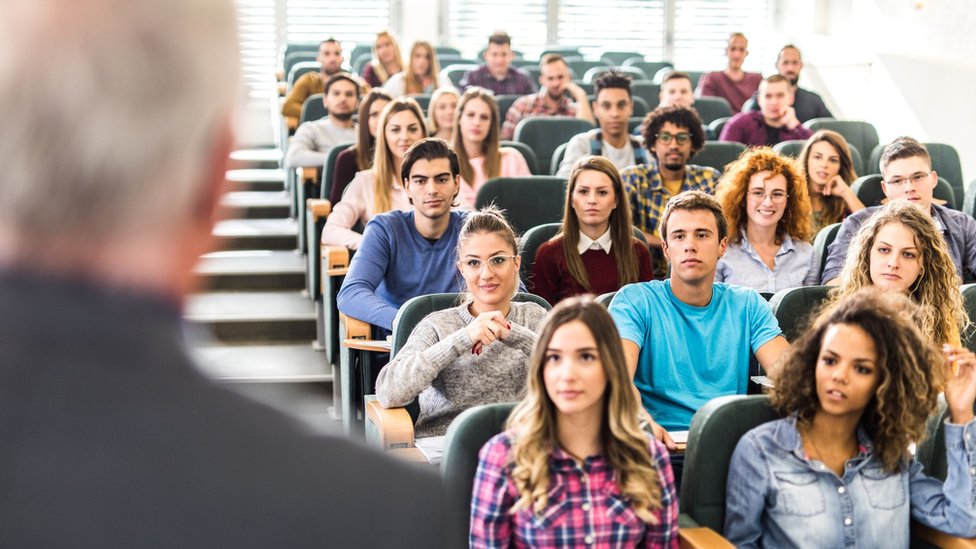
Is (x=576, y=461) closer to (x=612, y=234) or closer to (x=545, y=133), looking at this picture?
(x=612, y=234)

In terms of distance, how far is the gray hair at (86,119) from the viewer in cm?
45

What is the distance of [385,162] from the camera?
4.57 meters

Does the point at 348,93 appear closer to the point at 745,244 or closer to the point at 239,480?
the point at 745,244

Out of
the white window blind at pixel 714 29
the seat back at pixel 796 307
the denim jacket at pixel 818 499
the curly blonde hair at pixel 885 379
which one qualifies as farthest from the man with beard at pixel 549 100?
the denim jacket at pixel 818 499

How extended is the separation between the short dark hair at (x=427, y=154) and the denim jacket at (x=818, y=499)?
1.87 m

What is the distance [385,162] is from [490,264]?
1794 mm

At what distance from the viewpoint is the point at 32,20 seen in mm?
451

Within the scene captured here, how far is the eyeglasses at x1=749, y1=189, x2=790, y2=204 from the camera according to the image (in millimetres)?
3861

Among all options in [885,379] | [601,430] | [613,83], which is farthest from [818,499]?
[613,83]

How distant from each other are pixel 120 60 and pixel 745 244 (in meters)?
3.53

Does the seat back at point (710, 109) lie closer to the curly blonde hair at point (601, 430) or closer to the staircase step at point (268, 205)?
the staircase step at point (268, 205)

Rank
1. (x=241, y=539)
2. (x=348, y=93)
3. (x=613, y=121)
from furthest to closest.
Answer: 1. (x=348, y=93)
2. (x=613, y=121)
3. (x=241, y=539)

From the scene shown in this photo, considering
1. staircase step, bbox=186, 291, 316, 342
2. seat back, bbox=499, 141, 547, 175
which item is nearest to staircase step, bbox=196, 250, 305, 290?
staircase step, bbox=186, 291, 316, 342

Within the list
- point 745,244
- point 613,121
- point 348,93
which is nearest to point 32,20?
point 745,244
